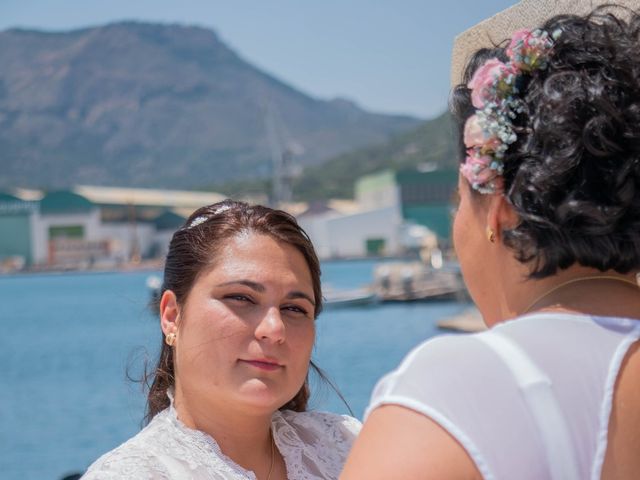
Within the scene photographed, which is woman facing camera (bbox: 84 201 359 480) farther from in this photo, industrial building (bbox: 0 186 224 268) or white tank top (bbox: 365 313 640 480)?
industrial building (bbox: 0 186 224 268)

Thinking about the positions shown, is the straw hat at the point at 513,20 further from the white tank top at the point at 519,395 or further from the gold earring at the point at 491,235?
the white tank top at the point at 519,395

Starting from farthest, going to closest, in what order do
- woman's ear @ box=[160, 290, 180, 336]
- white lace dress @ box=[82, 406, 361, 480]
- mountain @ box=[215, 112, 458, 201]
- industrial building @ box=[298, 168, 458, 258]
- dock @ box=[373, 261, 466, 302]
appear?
mountain @ box=[215, 112, 458, 201]
industrial building @ box=[298, 168, 458, 258]
dock @ box=[373, 261, 466, 302]
woman's ear @ box=[160, 290, 180, 336]
white lace dress @ box=[82, 406, 361, 480]

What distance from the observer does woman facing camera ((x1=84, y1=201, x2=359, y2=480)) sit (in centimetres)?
132

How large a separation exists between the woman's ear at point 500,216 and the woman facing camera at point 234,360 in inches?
20.2

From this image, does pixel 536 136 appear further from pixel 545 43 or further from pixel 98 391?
pixel 98 391

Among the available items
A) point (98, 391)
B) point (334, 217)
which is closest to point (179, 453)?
point (98, 391)

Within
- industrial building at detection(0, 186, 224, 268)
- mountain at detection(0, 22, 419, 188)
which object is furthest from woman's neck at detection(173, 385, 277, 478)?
mountain at detection(0, 22, 419, 188)

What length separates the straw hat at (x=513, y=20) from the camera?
151 cm

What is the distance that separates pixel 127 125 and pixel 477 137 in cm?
19170

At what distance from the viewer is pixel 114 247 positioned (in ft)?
231

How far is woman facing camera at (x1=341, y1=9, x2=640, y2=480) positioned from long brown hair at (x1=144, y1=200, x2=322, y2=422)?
1.79 feet

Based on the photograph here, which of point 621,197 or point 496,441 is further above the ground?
point 621,197

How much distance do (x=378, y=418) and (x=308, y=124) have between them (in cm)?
19749

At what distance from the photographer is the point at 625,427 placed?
0.77 meters
